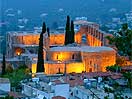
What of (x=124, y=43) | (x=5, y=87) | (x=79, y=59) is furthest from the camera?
(x=124, y=43)

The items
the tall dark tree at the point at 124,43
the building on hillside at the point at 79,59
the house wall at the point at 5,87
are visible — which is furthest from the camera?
the tall dark tree at the point at 124,43

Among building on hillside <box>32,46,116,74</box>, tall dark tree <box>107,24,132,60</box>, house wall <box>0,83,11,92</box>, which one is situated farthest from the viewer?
tall dark tree <box>107,24,132,60</box>

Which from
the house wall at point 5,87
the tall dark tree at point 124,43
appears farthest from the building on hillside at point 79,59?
the house wall at point 5,87

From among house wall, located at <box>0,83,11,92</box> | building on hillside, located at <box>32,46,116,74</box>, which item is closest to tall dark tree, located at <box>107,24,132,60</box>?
building on hillside, located at <box>32,46,116,74</box>

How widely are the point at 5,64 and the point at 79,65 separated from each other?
117 inches

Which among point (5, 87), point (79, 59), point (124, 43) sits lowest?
point (5, 87)

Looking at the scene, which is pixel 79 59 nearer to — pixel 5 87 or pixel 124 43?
pixel 124 43

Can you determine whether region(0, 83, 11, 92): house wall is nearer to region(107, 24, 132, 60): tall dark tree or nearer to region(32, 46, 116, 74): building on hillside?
region(32, 46, 116, 74): building on hillside

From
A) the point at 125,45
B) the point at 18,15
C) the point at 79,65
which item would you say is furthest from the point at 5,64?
the point at 18,15

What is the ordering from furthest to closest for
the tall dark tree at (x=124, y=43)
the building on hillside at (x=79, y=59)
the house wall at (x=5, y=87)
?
the tall dark tree at (x=124, y=43) < the building on hillside at (x=79, y=59) < the house wall at (x=5, y=87)

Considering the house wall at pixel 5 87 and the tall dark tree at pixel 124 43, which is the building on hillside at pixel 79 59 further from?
the house wall at pixel 5 87

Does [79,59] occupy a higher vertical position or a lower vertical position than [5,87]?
higher

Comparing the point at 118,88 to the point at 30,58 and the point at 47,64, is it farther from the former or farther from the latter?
the point at 30,58

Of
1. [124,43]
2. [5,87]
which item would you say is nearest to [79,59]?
[124,43]
